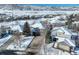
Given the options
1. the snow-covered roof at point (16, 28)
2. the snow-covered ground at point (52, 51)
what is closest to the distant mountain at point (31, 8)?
the snow-covered roof at point (16, 28)

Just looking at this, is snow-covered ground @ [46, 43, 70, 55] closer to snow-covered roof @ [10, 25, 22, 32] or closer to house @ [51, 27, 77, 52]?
house @ [51, 27, 77, 52]

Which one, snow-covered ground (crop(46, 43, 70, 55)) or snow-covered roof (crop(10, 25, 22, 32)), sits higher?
snow-covered roof (crop(10, 25, 22, 32))

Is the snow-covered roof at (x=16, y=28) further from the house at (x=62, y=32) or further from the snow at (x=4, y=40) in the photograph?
the house at (x=62, y=32)

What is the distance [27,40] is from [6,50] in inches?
6.6

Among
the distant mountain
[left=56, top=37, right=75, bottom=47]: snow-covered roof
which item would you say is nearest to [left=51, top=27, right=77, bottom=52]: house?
[left=56, top=37, right=75, bottom=47]: snow-covered roof

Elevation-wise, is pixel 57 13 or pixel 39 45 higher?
pixel 57 13

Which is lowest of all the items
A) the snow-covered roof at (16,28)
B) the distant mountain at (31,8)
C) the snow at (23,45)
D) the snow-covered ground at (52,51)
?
the snow-covered ground at (52,51)

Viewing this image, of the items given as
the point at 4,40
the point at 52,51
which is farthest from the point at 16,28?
the point at 52,51
